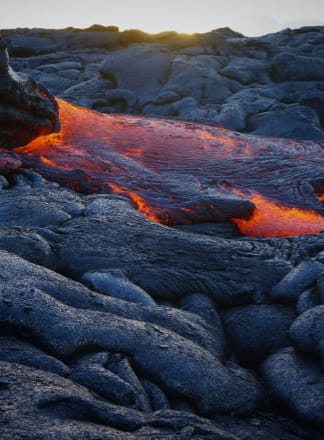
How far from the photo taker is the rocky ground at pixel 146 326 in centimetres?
314

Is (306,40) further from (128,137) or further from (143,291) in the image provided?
(143,291)

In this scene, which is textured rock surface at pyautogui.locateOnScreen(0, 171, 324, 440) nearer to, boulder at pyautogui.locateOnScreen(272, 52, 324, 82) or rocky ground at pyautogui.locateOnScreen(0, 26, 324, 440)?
rocky ground at pyautogui.locateOnScreen(0, 26, 324, 440)

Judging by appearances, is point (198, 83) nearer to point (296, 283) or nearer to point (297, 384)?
point (296, 283)

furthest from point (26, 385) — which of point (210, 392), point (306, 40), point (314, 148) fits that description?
point (306, 40)

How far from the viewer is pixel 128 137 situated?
1274 cm

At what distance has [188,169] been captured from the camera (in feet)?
36.4

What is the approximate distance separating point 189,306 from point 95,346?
5.45 feet

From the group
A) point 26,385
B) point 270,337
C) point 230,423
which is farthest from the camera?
point 270,337

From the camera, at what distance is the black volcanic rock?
379 inches

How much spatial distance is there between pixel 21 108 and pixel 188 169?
14.4 feet

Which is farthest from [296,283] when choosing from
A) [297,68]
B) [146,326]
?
[297,68]

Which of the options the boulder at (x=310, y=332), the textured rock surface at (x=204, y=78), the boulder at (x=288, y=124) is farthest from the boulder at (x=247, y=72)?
the boulder at (x=310, y=332)

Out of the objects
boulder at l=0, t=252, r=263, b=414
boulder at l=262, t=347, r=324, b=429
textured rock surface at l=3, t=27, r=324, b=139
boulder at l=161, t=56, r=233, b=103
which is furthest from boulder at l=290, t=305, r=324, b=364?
boulder at l=161, t=56, r=233, b=103

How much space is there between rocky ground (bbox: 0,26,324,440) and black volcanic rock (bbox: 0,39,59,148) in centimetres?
192
